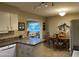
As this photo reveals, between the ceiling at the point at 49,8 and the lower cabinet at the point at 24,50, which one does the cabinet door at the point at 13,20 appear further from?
the lower cabinet at the point at 24,50

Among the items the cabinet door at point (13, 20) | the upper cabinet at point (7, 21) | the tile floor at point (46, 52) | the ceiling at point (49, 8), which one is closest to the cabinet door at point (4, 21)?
the upper cabinet at point (7, 21)

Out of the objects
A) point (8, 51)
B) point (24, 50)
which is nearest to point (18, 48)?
point (24, 50)

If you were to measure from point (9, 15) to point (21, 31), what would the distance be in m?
0.69

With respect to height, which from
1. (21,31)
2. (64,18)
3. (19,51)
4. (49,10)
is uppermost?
(49,10)

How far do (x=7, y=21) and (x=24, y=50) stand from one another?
770 mm

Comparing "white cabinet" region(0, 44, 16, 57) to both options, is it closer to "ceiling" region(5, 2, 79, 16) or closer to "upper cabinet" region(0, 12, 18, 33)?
"upper cabinet" region(0, 12, 18, 33)

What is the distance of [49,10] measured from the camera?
8.09 feet

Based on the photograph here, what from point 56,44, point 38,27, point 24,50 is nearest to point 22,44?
point 24,50

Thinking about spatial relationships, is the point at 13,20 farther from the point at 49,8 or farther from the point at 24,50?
the point at 49,8

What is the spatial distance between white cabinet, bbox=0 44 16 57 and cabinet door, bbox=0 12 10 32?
44cm

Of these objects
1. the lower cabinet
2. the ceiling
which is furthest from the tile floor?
the ceiling

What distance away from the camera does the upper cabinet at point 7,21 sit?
8.02 ft

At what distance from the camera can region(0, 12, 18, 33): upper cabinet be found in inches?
96.3

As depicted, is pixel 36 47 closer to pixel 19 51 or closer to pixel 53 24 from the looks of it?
pixel 19 51
